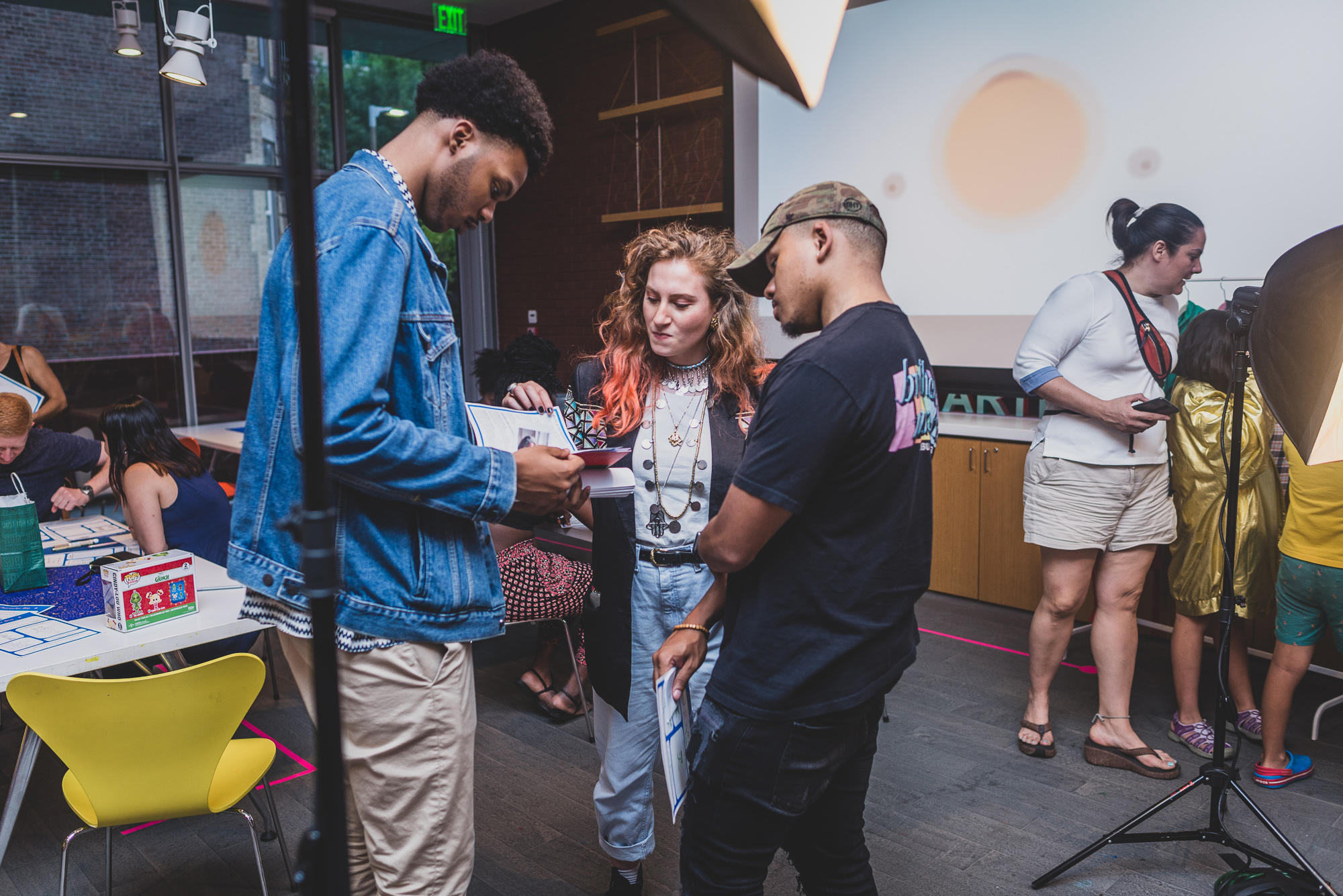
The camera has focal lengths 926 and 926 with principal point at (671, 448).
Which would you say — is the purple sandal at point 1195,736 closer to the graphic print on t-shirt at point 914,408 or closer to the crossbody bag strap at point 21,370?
the graphic print on t-shirt at point 914,408

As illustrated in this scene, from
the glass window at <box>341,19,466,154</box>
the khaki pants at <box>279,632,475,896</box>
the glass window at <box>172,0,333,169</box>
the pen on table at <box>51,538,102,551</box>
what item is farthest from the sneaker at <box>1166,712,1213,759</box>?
the glass window at <box>341,19,466,154</box>

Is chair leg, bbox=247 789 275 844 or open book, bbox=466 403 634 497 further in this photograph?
chair leg, bbox=247 789 275 844

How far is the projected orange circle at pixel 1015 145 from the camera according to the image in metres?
4.00

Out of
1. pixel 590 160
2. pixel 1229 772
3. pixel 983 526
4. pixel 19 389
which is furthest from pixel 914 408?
pixel 590 160

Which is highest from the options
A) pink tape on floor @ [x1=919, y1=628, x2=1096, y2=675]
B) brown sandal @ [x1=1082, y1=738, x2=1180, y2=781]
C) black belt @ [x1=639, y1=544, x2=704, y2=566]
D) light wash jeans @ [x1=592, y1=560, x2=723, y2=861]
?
black belt @ [x1=639, y1=544, x2=704, y2=566]

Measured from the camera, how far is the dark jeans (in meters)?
1.29

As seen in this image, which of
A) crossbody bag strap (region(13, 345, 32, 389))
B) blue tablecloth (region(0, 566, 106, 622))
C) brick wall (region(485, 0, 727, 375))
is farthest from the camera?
brick wall (region(485, 0, 727, 375))

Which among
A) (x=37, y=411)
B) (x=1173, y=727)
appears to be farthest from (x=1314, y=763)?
(x=37, y=411)

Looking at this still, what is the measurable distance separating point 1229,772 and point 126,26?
6.02 meters

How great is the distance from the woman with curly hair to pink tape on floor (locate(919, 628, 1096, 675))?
89.0 inches

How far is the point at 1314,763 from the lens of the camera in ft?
9.39

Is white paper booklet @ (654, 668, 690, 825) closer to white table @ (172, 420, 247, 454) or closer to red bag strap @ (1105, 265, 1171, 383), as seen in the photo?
red bag strap @ (1105, 265, 1171, 383)

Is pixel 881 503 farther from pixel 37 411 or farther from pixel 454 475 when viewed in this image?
pixel 37 411

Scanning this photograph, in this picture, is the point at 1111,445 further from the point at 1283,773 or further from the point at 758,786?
the point at 758,786
